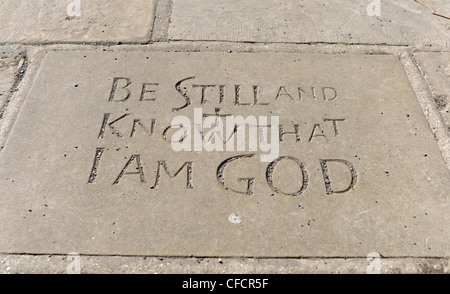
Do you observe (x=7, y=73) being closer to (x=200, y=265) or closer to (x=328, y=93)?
(x=200, y=265)

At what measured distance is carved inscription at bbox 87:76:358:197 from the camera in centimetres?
230

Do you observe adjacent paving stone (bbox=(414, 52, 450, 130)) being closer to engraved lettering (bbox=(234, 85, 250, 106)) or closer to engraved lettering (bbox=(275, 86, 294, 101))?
engraved lettering (bbox=(275, 86, 294, 101))

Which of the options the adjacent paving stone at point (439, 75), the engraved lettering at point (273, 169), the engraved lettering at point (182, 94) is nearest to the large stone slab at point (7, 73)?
the engraved lettering at point (182, 94)

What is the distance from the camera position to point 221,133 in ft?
8.30

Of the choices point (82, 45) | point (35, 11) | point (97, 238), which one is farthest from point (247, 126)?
point (35, 11)

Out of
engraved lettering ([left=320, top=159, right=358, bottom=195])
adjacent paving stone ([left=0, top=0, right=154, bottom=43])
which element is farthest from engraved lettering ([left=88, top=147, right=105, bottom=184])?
engraved lettering ([left=320, top=159, right=358, bottom=195])

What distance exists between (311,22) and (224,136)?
4.40ft

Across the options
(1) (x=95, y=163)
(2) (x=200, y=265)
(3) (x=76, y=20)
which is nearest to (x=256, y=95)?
(1) (x=95, y=163)

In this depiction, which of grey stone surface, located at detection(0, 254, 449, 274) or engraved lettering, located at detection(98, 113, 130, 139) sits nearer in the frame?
grey stone surface, located at detection(0, 254, 449, 274)

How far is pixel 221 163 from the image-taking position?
7.81 ft

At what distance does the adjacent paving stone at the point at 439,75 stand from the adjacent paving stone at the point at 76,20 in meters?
1.88

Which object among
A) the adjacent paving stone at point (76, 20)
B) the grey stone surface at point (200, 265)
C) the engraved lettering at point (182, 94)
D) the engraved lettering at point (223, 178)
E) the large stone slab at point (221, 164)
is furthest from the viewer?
the adjacent paving stone at point (76, 20)

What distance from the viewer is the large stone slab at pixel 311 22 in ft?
10.5

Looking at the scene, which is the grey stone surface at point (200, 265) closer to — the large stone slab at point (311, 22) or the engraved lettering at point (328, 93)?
the engraved lettering at point (328, 93)
